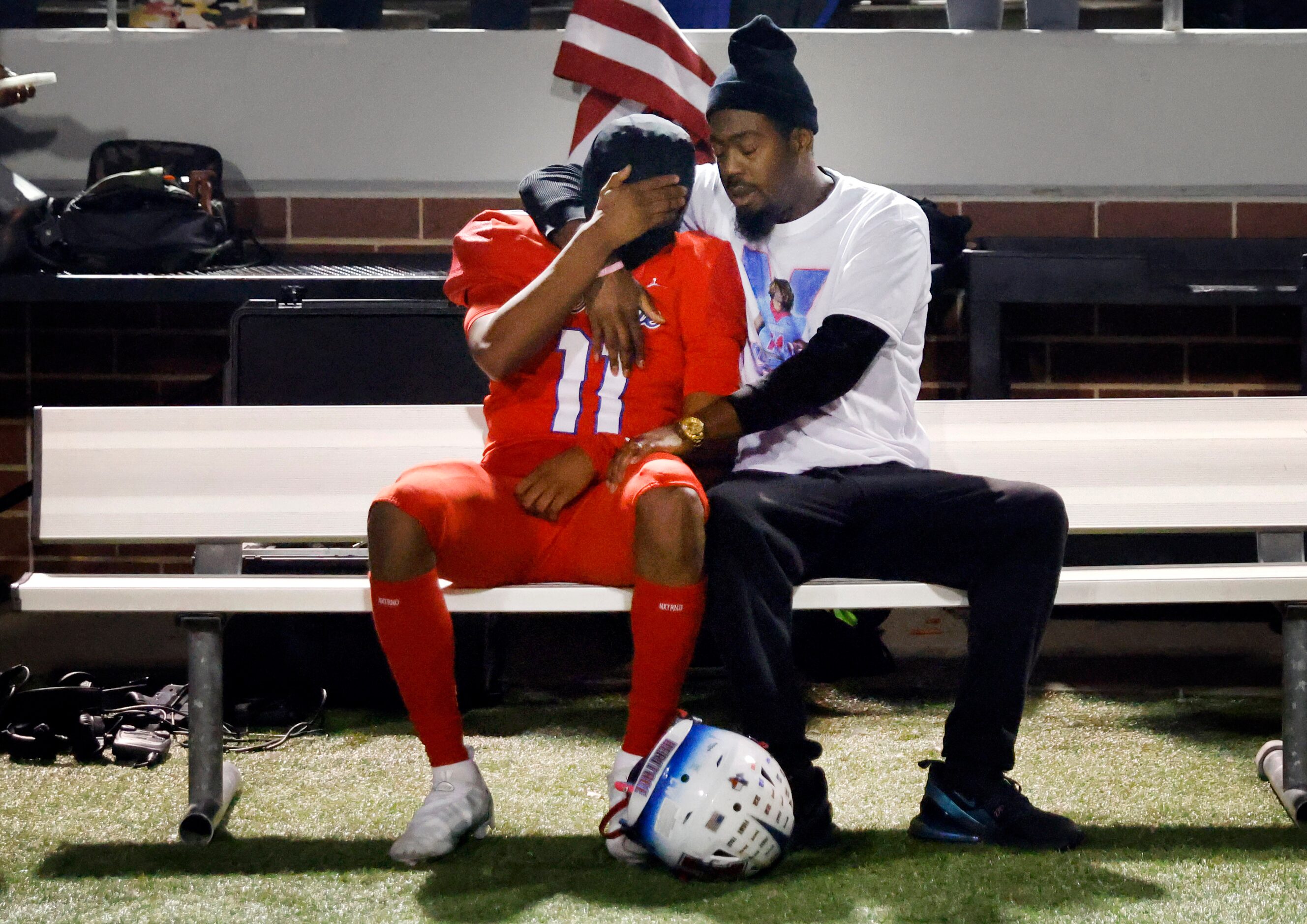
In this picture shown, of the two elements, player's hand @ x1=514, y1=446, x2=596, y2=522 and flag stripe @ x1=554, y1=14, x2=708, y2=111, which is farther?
flag stripe @ x1=554, y1=14, x2=708, y2=111

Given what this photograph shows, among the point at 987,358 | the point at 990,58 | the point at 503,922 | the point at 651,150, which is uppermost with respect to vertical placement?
the point at 990,58

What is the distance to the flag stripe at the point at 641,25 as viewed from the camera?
3.71 meters

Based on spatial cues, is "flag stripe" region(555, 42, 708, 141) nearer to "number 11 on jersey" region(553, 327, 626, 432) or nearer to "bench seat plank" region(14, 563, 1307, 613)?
"number 11 on jersey" region(553, 327, 626, 432)

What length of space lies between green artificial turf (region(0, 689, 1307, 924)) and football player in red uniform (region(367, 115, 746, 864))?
4.7 inches

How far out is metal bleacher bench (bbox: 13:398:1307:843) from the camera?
2314 mm

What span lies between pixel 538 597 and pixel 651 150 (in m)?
0.74

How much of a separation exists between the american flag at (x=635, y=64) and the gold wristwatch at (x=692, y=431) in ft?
5.69

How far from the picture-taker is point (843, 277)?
229 cm

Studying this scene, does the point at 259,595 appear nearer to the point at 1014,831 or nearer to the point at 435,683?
the point at 435,683

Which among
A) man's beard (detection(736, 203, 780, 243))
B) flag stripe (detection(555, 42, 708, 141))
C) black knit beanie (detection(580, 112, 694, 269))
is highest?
flag stripe (detection(555, 42, 708, 141))

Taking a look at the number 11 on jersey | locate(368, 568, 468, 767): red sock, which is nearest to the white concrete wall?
the number 11 on jersey

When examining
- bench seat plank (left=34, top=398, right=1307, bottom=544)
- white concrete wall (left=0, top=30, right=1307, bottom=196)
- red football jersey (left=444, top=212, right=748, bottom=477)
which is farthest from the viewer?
white concrete wall (left=0, top=30, right=1307, bottom=196)

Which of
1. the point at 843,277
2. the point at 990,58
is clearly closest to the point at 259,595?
the point at 843,277

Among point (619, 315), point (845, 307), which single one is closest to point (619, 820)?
point (619, 315)
